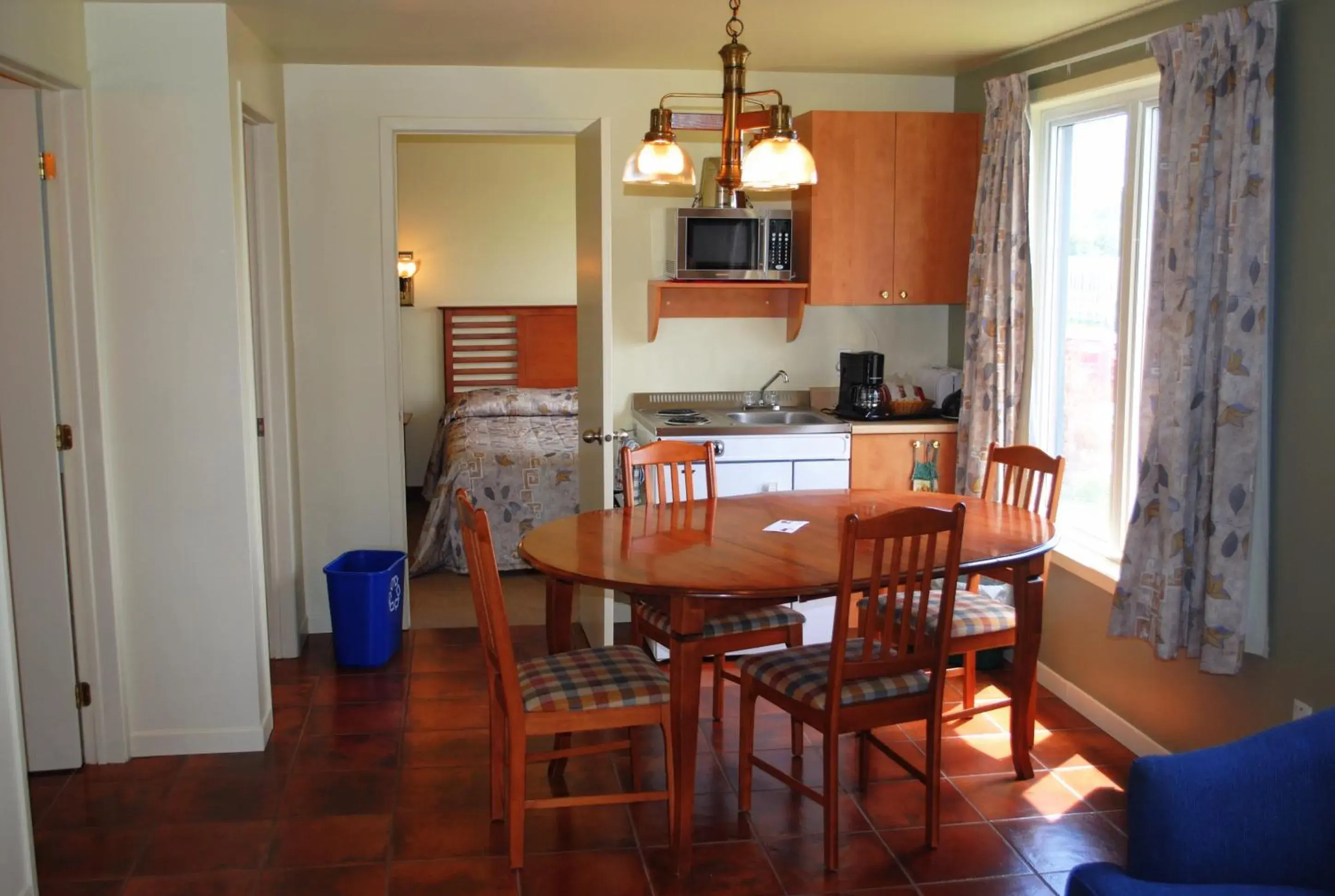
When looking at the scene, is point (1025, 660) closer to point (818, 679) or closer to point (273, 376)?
point (818, 679)

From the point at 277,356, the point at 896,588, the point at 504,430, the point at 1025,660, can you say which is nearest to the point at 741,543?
the point at 896,588

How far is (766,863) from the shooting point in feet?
9.75

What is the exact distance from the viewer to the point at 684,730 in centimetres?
287

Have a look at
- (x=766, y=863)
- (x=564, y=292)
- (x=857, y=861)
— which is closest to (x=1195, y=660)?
(x=857, y=861)

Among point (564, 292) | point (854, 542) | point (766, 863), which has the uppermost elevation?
point (564, 292)

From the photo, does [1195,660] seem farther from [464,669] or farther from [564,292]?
[564,292]

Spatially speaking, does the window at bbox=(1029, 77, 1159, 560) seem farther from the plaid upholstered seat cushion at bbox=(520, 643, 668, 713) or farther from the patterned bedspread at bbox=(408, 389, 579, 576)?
the patterned bedspread at bbox=(408, 389, 579, 576)

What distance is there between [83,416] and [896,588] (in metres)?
2.39

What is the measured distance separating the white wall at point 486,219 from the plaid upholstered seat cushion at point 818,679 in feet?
16.9

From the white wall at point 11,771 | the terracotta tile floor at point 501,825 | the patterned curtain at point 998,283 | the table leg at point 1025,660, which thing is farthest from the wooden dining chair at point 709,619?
the white wall at point 11,771

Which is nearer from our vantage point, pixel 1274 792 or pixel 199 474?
pixel 1274 792

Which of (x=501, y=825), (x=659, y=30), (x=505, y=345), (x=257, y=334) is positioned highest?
(x=659, y=30)

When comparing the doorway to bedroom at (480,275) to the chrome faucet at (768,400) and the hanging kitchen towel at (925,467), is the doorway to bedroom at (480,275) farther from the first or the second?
the hanging kitchen towel at (925,467)

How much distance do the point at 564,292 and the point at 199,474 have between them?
4.56 metres
